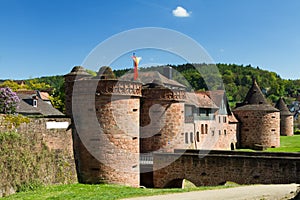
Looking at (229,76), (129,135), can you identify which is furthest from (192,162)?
(229,76)

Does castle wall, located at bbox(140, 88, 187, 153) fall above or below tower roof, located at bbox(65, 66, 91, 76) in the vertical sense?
below

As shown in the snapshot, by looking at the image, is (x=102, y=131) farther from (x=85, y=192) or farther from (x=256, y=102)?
(x=256, y=102)

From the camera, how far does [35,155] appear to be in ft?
59.5

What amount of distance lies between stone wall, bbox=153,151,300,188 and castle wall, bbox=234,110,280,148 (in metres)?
21.7

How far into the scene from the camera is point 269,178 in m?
19.3

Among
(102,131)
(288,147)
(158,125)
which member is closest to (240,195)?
(102,131)

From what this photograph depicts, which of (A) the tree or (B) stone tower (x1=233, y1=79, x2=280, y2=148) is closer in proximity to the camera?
(A) the tree

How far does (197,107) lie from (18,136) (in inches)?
918

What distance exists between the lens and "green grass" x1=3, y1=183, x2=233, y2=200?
15.4m

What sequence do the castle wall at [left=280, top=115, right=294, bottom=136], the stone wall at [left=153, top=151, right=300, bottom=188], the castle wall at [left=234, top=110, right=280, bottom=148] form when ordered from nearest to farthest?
the stone wall at [left=153, top=151, right=300, bottom=188] < the castle wall at [left=234, top=110, right=280, bottom=148] < the castle wall at [left=280, top=115, right=294, bottom=136]

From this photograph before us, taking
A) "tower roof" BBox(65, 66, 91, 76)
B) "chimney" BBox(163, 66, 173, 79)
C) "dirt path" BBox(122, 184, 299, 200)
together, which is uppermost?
"chimney" BBox(163, 66, 173, 79)

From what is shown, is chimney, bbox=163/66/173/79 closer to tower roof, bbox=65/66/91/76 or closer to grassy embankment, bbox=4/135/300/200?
tower roof, bbox=65/66/91/76

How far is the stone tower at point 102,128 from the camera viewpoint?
66.9ft

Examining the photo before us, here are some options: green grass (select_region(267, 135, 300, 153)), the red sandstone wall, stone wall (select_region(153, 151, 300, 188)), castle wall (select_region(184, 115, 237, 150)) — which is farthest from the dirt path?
green grass (select_region(267, 135, 300, 153))
